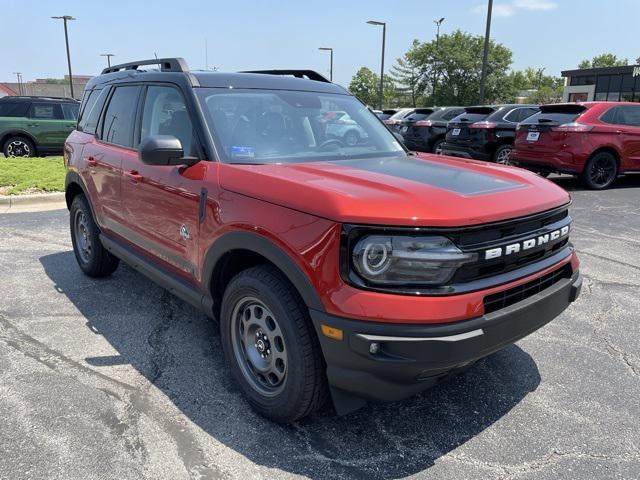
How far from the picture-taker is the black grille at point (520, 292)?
2.39m

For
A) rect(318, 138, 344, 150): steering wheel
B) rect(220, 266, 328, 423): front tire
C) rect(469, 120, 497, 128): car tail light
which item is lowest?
rect(220, 266, 328, 423): front tire

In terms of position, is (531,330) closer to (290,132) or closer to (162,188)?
(290,132)

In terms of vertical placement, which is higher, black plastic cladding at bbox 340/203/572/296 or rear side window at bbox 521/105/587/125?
rear side window at bbox 521/105/587/125

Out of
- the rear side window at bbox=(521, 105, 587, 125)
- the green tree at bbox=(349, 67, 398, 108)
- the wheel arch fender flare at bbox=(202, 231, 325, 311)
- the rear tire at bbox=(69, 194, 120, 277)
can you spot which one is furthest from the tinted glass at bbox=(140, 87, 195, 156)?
the green tree at bbox=(349, 67, 398, 108)

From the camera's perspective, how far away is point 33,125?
1344cm

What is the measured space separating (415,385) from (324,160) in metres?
1.51

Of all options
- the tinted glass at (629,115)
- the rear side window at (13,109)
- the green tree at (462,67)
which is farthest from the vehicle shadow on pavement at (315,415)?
the green tree at (462,67)

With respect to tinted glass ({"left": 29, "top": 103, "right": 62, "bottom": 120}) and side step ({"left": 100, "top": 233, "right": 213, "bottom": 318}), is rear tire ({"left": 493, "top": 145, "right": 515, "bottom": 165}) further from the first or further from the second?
tinted glass ({"left": 29, "top": 103, "right": 62, "bottom": 120})

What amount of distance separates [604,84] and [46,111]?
42.5 meters

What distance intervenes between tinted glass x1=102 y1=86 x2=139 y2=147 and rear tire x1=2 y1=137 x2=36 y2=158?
10.7m

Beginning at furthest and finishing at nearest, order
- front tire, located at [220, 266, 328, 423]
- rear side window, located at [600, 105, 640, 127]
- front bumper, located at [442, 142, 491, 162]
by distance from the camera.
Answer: front bumper, located at [442, 142, 491, 162]
rear side window, located at [600, 105, 640, 127]
front tire, located at [220, 266, 328, 423]

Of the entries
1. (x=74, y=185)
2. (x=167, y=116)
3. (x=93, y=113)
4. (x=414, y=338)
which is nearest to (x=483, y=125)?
(x=93, y=113)

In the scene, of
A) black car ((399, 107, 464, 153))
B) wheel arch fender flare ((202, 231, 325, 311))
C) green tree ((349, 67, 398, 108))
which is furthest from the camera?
green tree ((349, 67, 398, 108))

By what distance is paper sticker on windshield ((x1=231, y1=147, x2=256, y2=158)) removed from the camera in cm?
308
